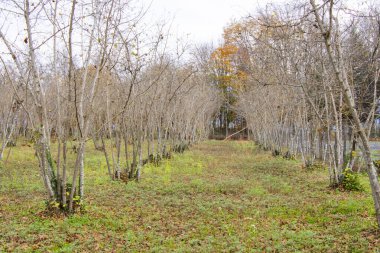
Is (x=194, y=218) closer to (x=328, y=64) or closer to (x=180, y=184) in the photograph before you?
(x=180, y=184)

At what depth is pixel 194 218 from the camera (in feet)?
22.4

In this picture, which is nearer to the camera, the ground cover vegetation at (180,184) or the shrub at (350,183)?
the ground cover vegetation at (180,184)

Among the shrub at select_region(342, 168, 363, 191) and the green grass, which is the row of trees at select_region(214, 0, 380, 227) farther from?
the green grass

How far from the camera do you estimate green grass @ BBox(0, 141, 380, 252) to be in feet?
16.9

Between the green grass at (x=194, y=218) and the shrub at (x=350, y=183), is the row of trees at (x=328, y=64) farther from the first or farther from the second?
the green grass at (x=194, y=218)

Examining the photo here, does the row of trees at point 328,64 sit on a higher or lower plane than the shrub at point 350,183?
higher

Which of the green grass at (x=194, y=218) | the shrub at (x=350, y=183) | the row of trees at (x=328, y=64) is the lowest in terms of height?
the green grass at (x=194, y=218)

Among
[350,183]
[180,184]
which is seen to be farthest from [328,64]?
[180,184]

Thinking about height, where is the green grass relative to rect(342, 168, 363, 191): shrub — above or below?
below

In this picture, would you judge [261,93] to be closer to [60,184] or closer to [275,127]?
[275,127]

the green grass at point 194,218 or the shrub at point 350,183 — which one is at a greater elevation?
the shrub at point 350,183

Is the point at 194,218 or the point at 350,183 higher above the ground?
the point at 350,183

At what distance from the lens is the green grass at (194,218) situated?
5164 mm

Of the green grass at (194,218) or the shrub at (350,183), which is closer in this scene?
the green grass at (194,218)
